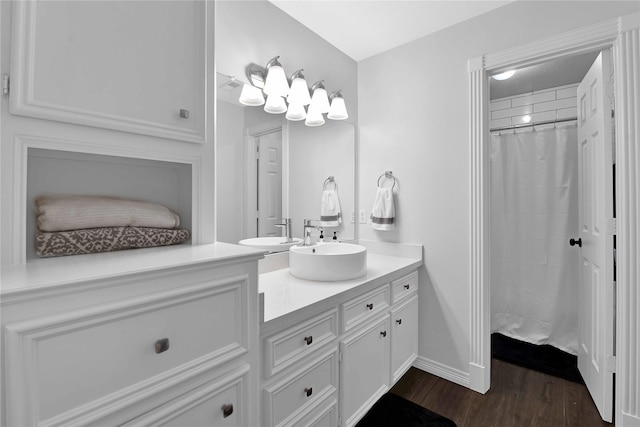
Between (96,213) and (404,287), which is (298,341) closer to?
(96,213)

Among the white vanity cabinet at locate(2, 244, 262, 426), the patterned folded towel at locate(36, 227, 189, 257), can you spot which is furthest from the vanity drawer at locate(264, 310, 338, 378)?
the patterned folded towel at locate(36, 227, 189, 257)

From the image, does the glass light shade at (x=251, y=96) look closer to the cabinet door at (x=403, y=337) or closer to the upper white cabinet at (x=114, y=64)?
the upper white cabinet at (x=114, y=64)

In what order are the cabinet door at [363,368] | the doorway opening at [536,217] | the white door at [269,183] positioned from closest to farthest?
1. the cabinet door at [363,368]
2. the white door at [269,183]
3. the doorway opening at [536,217]

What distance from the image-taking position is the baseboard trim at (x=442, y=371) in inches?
79.5

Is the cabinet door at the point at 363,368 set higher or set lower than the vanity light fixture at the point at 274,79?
lower

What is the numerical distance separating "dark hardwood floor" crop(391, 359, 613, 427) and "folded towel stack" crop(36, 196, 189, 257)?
70.3 inches

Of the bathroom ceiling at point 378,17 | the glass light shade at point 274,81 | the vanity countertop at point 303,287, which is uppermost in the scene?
the bathroom ceiling at point 378,17

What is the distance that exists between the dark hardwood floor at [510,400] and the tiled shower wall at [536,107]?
2136 millimetres

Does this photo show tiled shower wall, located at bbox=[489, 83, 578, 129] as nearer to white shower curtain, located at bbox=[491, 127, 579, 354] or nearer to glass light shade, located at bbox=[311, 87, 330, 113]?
white shower curtain, located at bbox=[491, 127, 579, 354]

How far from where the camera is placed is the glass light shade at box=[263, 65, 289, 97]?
172 cm

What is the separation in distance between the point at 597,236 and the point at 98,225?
7.81 feet

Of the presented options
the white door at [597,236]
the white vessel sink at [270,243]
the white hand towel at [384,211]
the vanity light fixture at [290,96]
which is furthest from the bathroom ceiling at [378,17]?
the white vessel sink at [270,243]

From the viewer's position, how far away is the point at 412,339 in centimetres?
213

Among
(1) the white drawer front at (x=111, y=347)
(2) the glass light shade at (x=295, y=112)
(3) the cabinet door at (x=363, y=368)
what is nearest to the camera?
(1) the white drawer front at (x=111, y=347)
